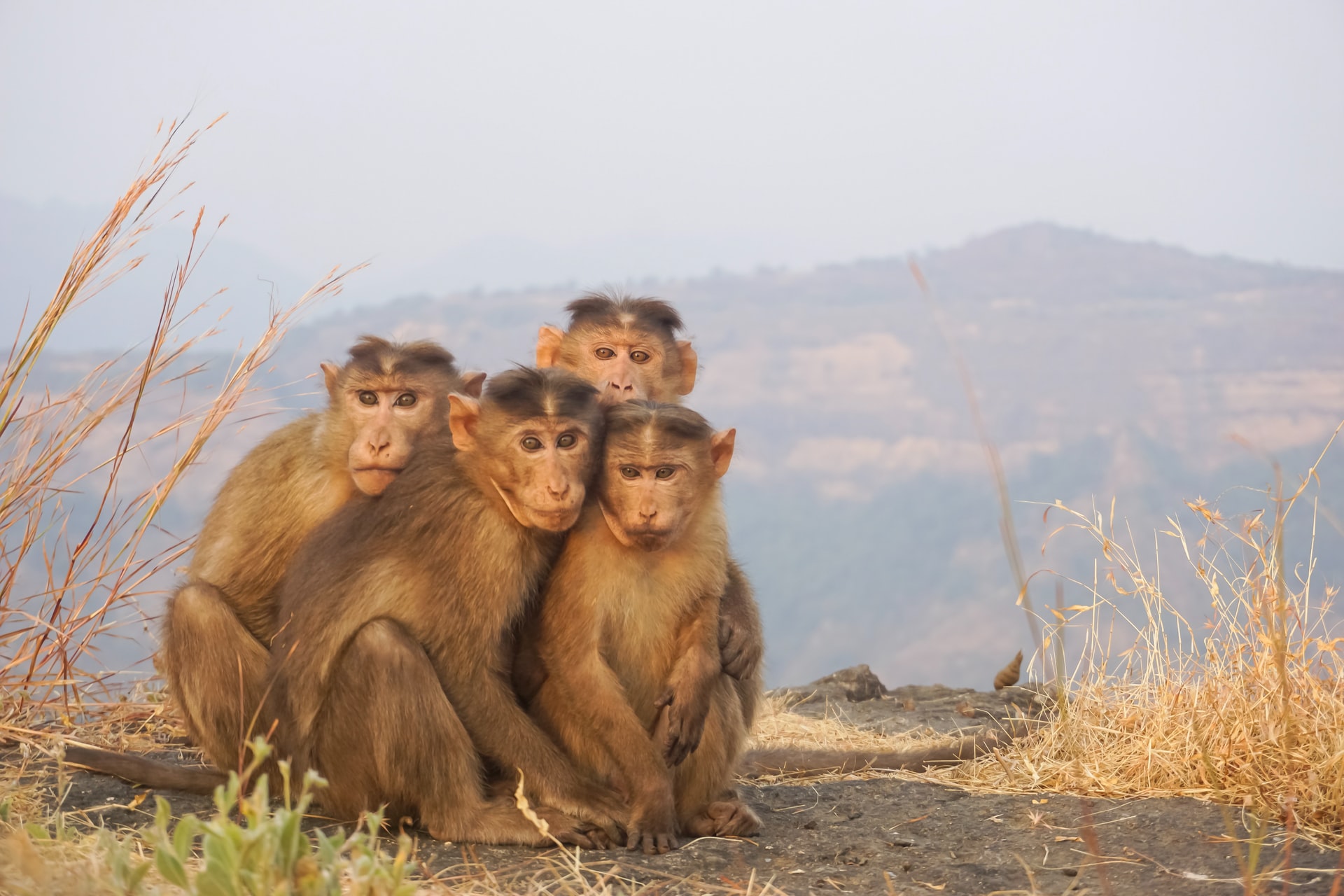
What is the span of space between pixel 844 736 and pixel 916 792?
1566 millimetres

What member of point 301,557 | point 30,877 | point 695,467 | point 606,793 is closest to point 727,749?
point 606,793

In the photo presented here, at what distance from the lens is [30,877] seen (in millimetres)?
2746

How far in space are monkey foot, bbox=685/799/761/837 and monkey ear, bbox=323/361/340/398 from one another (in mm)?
2234

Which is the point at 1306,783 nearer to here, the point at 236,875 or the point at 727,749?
the point at 727,749

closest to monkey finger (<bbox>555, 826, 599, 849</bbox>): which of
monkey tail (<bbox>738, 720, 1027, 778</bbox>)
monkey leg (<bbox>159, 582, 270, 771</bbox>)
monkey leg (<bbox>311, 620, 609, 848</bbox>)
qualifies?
monkey leg (<bbox>311, 620, 609, 848</bbox>)

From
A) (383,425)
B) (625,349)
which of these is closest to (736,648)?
(383,425)

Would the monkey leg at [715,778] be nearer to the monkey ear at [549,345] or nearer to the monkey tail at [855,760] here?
the monkey tail at [855,760]

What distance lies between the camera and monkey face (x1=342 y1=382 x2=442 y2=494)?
477 centimetres

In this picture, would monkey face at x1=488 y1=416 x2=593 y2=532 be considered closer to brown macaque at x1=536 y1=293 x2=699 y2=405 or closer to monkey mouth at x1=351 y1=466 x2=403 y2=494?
monkey mouth at x1=351 y1=466 x2=403 y2=494

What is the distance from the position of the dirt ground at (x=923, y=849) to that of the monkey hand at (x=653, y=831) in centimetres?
5

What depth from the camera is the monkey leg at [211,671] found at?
4.46 metres

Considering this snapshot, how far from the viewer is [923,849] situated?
444cm

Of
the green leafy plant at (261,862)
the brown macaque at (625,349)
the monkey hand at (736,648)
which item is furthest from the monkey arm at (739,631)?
the green leafy plant at (261,862)

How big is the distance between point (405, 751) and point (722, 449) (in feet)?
4.89
